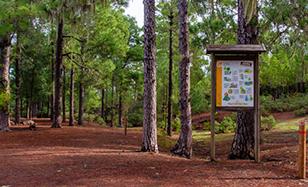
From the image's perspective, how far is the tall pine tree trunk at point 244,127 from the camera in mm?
11641

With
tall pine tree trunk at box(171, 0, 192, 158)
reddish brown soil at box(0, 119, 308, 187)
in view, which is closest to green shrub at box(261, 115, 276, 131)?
tall pine tree trunk at box(171, 0, 192, 158)

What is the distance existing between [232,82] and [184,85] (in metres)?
2.72

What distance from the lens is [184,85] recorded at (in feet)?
43.5

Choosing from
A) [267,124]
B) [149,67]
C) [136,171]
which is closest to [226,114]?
[267,124]

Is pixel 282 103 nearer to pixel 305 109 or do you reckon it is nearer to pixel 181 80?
pixel 305 109

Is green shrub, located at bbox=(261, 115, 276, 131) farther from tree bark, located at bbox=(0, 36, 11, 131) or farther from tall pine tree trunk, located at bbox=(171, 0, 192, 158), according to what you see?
tall pine tree trunk, located at bbox=(171, 0, 192, 158)

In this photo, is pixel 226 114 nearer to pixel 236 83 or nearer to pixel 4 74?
pixel 4 74

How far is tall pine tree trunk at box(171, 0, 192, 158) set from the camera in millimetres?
13208

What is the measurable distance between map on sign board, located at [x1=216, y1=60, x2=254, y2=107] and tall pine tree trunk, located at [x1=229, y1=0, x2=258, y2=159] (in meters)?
1.05

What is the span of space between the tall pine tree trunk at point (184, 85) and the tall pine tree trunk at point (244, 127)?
1881 millimetres

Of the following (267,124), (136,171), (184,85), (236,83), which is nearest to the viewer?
(136,171)

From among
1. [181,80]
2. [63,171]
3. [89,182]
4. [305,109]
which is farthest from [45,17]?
[305,109]

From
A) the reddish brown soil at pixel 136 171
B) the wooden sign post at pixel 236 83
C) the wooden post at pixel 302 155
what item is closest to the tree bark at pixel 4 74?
the reddish brown soil at pixel 136 171

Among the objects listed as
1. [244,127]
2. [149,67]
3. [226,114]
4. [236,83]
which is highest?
[149,67]
